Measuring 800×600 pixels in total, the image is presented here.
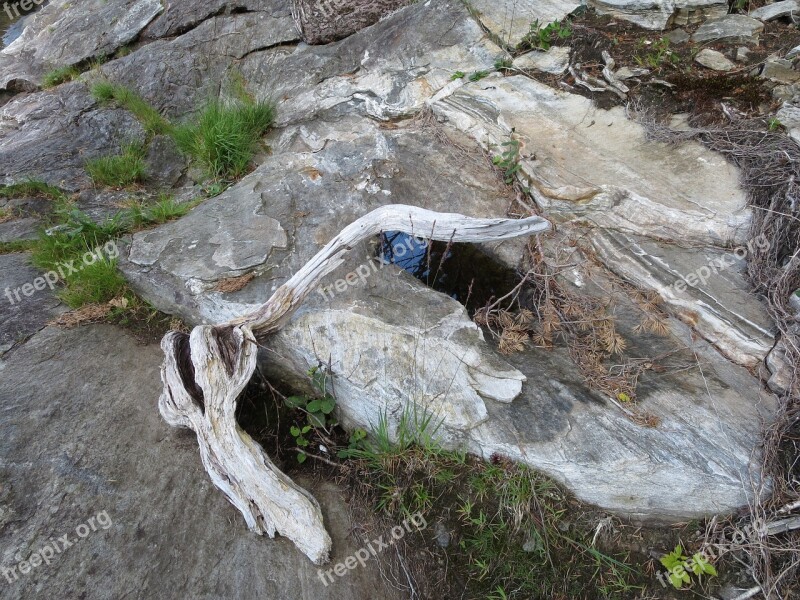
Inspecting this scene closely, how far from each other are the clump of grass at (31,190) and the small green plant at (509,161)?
3282 millimetres

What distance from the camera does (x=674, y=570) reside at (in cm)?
220

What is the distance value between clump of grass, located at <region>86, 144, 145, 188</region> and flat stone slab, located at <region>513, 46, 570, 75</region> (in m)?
3.16

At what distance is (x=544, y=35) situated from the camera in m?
4.16

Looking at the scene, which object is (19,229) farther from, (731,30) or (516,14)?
(731,30)

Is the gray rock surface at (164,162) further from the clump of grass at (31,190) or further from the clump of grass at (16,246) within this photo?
the clump of grass at (16,246)

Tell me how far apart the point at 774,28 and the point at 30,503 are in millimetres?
5521

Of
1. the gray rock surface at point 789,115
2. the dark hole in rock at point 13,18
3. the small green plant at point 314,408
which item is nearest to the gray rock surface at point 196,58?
the small green plant at point 314,408

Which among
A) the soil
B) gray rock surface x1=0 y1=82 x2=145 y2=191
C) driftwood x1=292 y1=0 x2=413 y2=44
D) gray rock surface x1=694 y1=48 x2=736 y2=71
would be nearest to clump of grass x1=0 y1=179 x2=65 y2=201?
gray rock surface x1=0 y1=82 x2=145 y2=191

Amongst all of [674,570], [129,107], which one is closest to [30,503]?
[674,570]

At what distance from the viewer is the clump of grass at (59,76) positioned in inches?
221

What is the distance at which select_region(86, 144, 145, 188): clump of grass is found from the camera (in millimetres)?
4098

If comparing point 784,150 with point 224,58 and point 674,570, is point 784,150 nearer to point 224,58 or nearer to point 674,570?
point 674,570

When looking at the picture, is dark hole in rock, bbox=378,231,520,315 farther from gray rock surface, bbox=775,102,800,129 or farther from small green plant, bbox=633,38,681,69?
small green plant, bbox=633,38,681,69

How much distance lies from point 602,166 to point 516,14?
192 cm
